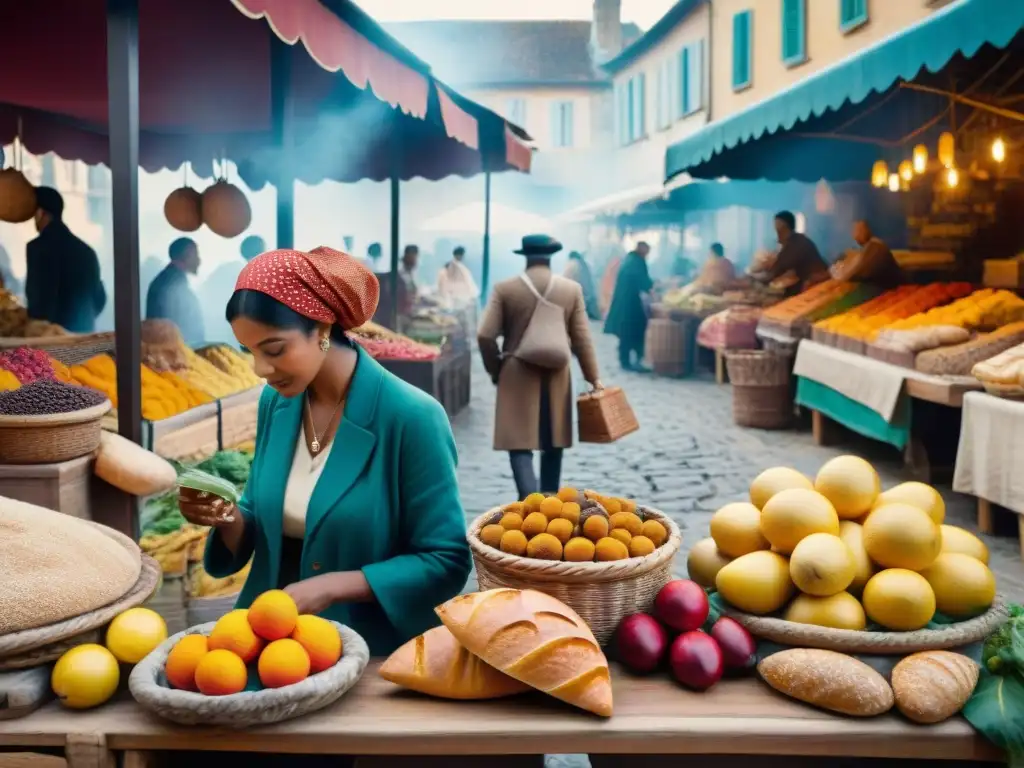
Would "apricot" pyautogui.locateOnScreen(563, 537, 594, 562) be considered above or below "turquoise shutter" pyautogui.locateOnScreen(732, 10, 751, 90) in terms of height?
below

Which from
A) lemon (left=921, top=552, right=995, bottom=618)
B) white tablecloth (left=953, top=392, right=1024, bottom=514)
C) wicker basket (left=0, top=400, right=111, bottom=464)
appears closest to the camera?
lemon (left=921, top=552, right=995, bottom=618)

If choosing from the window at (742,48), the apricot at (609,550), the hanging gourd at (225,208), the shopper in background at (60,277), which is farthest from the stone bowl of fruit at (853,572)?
the window at (742,48)

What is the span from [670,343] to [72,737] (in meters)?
13.9

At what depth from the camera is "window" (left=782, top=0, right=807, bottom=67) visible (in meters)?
16.3

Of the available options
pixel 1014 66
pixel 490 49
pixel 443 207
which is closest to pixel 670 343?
pixel 1014 66

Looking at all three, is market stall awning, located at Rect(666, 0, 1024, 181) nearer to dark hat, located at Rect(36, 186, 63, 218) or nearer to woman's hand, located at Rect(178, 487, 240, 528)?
woman's hand, located at Rect(178, 487, 240, 528)

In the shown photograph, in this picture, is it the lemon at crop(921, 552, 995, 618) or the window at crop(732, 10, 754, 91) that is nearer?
the lemon at crop(921, 552, 995, 618)

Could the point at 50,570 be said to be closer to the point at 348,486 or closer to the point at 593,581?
the point at 348,486

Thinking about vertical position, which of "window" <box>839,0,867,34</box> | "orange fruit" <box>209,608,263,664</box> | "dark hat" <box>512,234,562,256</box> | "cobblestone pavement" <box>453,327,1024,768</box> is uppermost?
"window" <box>839,0,867,34</box>

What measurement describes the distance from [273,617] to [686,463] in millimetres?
7151

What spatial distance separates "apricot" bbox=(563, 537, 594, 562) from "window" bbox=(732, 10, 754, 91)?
1850 centimetres

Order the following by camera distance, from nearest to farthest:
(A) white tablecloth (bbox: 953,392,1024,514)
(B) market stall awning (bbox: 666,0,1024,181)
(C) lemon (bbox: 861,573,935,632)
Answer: (C) lemon (bbox: 861,573,935,632) → (B) market stall awning (bbox: 666,0,1024,181) → (A) white tablecloth (bbox: 953,392,1024,514)

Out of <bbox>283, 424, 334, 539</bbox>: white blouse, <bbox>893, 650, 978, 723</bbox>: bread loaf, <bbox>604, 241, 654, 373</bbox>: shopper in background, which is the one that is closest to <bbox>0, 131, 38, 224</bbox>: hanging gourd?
<bbox>283, 424, 334, 539</bbox>: white blouse

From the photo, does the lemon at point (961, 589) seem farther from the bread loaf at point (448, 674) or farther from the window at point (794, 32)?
the window at point (794, 32)
